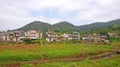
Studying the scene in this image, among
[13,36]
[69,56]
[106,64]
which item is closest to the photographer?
[106,64]

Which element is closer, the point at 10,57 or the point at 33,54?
the point at 10,57

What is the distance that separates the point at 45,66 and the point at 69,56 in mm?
14918

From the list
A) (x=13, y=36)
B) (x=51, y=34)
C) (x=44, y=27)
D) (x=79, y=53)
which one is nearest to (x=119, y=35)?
(x=51, y=34)

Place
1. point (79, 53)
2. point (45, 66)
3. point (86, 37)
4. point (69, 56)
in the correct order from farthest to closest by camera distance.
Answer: point (86, 37)
point (79, 53)
point (69, 56)
point (45, 66)

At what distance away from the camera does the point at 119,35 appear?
104188 millimetres

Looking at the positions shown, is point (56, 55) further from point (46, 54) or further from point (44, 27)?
point (44, 27)

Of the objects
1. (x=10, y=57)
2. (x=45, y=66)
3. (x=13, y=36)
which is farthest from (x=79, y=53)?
(x=13, y=36)

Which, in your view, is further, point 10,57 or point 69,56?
point 69,56

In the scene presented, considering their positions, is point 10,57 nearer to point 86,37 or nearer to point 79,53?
point 79,53

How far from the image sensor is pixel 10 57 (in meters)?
35.7

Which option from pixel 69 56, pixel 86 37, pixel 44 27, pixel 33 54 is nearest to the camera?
pixel 33 54

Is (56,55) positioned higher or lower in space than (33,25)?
lower

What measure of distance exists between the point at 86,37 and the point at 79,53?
6187cm

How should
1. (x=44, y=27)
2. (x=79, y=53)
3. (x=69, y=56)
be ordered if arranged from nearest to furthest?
(x=69, y=56) → (x=79, y=53) → (x=44, y=27)
